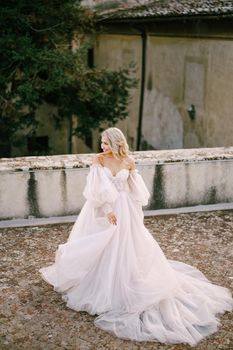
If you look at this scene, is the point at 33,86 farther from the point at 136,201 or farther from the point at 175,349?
the point at 175,349

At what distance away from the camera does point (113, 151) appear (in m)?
4.35

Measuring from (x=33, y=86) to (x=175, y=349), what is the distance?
844 centimetres

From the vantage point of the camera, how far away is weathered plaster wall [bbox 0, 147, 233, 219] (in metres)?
6.26

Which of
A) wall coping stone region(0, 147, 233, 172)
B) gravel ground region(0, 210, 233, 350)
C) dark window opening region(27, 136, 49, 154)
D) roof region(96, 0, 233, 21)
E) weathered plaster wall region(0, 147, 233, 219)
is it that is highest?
roof region(96, 0, 233, 21)

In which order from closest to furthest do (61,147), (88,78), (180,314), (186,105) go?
(180,314), (88,78), (186,105), (61,147)

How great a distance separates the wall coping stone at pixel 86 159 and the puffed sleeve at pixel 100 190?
188 cm

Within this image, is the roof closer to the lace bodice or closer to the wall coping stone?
the wall coping stone

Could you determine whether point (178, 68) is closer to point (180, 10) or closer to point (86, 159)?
point (180, 10)

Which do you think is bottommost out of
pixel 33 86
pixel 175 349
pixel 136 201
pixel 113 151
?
pixel 175 349

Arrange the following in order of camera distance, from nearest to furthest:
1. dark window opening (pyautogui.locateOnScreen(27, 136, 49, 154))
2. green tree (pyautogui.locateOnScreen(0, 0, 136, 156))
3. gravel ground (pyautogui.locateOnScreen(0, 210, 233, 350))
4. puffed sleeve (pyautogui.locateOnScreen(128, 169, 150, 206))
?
gravel ground (pyautogui.locateOnScreen(0, 210, 233, 350))
puffed sleeve (pyautogui.locateOnScreen(128, 169, 150, 206))
green tree (pyautogui.locateOnScreen(0, 0, 136, 156))
dark window opening (pyautogui.locateOnScreen(27, 136, 49, 154))

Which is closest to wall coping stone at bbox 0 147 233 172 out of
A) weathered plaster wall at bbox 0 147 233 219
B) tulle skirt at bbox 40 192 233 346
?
weathered plaster wall at bbox 0 147 233 219

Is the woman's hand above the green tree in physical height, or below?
below

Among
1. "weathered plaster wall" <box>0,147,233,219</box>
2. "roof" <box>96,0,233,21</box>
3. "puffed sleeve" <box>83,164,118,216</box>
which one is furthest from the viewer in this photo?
"roof" <box>96,0,233,21</box>

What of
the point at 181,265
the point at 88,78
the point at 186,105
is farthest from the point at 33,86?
the point at 181,265
